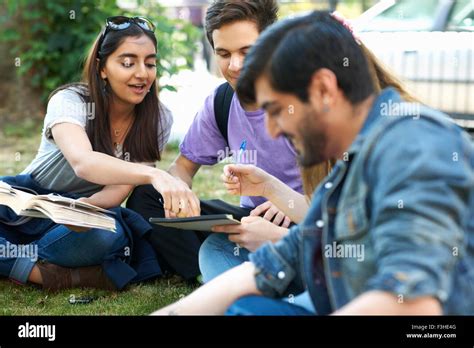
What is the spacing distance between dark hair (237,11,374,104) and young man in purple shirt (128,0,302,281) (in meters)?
1.16

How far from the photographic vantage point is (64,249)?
139 inches

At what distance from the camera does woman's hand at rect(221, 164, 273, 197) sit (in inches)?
118

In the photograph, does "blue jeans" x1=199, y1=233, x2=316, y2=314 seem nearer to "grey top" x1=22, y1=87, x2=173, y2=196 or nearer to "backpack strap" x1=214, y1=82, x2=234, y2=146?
"backpack strap" x1=214, y1=82, x2=234, y2=146

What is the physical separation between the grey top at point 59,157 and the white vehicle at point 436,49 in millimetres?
3626

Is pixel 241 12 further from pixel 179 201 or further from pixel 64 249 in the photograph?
pixel 64 249

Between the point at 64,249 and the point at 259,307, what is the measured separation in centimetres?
171

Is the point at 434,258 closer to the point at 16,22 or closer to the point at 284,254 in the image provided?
the point at 284,254

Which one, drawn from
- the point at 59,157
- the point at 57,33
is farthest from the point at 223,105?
the point at 57,33

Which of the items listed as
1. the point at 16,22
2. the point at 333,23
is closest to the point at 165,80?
the point at 16,22

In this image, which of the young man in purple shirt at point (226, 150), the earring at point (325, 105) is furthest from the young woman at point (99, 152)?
the earring at point (325, 105)

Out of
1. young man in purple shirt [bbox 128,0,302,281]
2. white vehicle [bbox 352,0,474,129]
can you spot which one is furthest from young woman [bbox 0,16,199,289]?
white vehicle [bbox 352,0,474,129]

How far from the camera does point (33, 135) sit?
774 centimetres

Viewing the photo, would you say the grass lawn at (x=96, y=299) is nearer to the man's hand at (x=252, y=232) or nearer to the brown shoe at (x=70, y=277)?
the brown shoe at (x=70, y=277)
